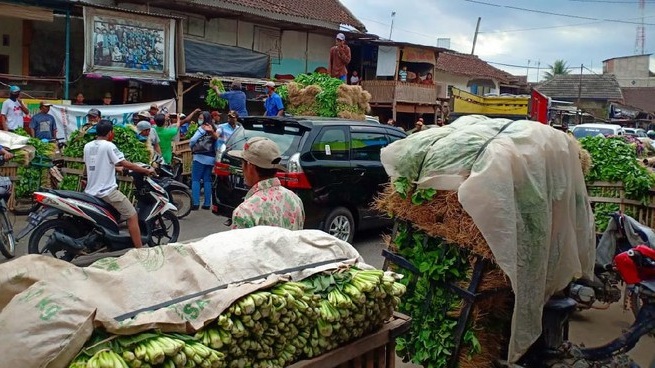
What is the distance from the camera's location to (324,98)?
12.3 metres

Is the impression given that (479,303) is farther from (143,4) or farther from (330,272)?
(143,4)

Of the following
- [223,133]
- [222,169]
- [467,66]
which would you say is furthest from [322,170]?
[467,66]

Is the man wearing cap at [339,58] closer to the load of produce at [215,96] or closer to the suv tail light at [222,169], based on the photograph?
the load of produce at [215,96]

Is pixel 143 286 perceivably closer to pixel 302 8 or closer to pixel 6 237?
pixel 6 237

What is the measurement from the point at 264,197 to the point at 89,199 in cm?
386

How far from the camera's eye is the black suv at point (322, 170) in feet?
25.4

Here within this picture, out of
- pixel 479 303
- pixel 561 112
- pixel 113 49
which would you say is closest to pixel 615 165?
pixel 479 303

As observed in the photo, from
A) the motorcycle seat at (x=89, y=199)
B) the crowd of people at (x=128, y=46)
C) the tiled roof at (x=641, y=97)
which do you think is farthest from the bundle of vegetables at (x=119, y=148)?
the tiled roof at (x=641, y=97)

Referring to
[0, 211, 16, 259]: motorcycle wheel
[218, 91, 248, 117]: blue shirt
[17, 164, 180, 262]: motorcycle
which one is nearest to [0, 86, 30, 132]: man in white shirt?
[218, 91, 248, 117]: blue shirt

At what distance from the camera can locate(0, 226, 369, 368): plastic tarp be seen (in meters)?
1.88

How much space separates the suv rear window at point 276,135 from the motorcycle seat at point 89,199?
1.90m

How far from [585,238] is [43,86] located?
1432 cm

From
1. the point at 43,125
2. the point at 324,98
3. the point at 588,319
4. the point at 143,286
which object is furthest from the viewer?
the point at 324,98

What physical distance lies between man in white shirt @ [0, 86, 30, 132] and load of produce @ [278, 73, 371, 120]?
5.19 meters
